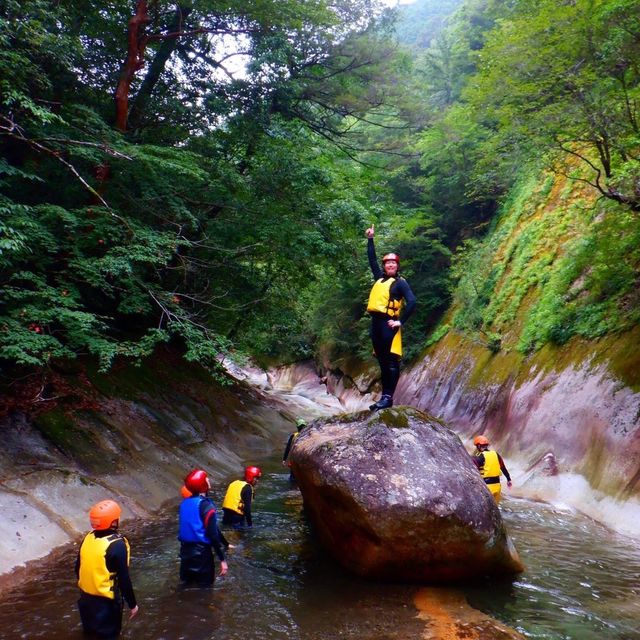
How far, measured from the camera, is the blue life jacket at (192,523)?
5.60m

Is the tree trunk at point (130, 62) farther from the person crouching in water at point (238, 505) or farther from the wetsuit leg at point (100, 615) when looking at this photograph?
the wetsuit leg at point (100, 615)

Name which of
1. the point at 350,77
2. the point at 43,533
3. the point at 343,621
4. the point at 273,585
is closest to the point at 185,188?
the point at 350,77

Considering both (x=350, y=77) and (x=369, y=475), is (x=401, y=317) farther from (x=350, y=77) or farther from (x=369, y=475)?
(x=350, y=77)

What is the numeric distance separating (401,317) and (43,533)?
5.75 m

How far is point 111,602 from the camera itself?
439 cm

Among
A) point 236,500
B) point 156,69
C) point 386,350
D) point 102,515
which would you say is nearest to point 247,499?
point 236,500

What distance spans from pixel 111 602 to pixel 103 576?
28 centimetres

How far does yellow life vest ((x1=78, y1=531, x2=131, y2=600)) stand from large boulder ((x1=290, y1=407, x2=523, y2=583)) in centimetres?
271

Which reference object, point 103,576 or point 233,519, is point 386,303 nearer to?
point 233,519

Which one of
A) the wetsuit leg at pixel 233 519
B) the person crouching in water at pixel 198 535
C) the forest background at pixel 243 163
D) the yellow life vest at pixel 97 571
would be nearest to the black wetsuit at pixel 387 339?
the person crouching in water at pixel 198 535

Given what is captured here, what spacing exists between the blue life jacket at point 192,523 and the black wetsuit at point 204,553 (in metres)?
0.05

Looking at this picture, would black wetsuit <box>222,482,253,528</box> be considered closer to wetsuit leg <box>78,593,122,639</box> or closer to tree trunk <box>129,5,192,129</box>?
wetsuit leg <box>78,593,122,639</box>

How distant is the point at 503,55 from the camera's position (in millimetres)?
11617

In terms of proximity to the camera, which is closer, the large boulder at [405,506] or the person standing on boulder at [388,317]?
the large boulder at [405,506]
